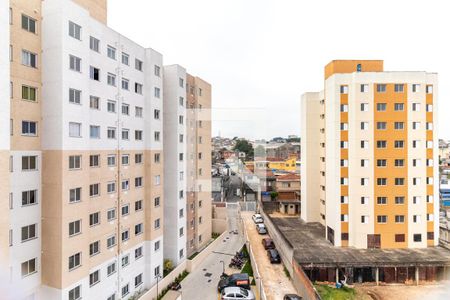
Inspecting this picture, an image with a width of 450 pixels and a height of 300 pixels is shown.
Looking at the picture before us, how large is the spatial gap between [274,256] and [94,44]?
19.6 metres

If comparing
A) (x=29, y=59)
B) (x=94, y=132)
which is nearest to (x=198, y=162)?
(x=94, y=132)

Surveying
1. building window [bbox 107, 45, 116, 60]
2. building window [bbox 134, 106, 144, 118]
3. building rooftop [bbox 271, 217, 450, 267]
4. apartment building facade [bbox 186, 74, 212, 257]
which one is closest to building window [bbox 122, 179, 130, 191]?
building window [bbox 134, 106, 144, 118]

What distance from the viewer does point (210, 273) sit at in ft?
64.7

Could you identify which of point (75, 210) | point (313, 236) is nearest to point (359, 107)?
point (313, 236)

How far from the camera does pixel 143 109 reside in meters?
17.0

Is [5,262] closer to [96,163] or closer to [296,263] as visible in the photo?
[96,163]

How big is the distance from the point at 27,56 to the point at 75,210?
6757 mm

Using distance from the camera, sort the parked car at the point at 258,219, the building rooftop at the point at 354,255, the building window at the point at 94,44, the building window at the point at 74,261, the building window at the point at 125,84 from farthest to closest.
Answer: the parked car at the point at 258,219 < the building rooftop at the point at 354,255 < the building window at the point at 125,84 < the building window at the point at 94,44 < the building window at the point at 74,261

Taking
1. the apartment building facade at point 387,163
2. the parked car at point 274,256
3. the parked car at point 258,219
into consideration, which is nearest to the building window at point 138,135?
the parked car at point 274,256

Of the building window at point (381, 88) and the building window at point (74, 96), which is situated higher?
the building window at point (381, 88)

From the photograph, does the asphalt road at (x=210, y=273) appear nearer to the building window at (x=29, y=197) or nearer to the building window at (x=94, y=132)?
the building window at (x=29, y=197)

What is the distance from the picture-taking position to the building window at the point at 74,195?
1146cm

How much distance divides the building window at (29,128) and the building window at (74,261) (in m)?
5.59

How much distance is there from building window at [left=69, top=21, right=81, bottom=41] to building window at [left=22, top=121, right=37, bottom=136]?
14.0ft
